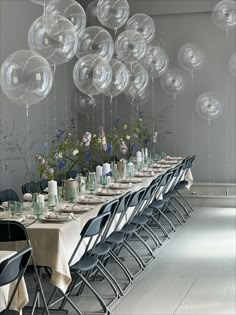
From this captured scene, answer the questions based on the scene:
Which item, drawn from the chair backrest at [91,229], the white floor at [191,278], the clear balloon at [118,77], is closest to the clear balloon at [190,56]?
the clear balloon at [118,77]

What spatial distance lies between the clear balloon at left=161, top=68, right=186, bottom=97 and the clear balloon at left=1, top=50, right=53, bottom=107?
6112mm

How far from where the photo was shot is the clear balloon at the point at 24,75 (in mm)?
4898

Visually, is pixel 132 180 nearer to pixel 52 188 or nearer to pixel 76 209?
pixel 52 188

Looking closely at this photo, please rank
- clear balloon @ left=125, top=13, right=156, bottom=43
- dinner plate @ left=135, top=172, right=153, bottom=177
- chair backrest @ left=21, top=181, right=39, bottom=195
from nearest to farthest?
chair backrest @ left=21, top=181, right=39, bottom=195
dinner plate @ left=135, top=172, right=153, bottom=177
clear balloon @ left=125, top=13, right=156, bottom=43

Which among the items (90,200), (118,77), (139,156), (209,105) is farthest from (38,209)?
(209,105)

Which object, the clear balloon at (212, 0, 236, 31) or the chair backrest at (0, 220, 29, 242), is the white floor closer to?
the chair backrest at (0, 220, 29, 242)

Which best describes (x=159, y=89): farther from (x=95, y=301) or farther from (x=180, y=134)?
(x=95, y=301)

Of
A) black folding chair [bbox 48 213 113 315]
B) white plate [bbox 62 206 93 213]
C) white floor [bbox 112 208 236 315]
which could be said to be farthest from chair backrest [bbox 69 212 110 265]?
white floor [bbox 112 208 236 315]

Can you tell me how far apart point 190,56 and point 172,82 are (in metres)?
0.55

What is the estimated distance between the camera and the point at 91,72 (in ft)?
22.3

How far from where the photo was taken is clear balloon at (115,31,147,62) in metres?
8.16

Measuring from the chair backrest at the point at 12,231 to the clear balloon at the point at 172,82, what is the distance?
6715mm

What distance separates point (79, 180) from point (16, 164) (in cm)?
258

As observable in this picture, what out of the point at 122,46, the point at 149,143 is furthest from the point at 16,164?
the point at 149,143
